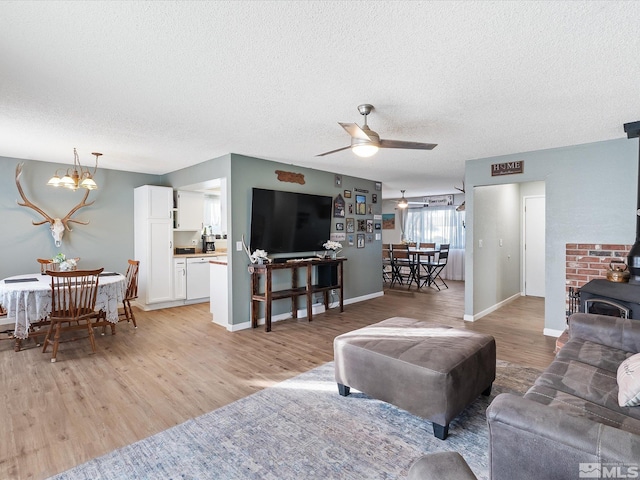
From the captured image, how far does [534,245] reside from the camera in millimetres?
6469

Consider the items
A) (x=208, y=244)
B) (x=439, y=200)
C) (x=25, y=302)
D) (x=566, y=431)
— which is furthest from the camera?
(x=439, y=200)

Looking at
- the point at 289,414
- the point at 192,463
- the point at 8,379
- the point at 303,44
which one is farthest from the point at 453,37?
the point at 8,379

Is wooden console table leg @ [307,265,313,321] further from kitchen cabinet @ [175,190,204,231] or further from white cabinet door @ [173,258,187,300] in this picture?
kitchen cabinet @ [175,190,204,231]

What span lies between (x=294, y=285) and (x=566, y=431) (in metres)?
4.18

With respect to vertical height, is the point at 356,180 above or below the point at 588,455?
above

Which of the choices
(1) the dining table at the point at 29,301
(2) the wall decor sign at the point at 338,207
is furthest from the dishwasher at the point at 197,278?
(2) the wall decor sign at the point at 338,207

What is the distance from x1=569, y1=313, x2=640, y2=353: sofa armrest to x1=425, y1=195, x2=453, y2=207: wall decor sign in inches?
278

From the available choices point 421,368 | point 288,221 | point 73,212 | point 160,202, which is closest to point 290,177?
point 288,221

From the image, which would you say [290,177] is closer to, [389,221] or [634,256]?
[634,256]

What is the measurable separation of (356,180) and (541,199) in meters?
3.53

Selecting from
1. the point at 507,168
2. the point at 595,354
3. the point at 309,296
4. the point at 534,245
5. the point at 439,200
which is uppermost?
the point at 439,200

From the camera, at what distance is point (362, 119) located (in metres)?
3.03

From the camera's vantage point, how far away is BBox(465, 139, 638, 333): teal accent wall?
143 inches

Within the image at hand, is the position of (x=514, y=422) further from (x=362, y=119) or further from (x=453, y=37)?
(x=362, y=119)
